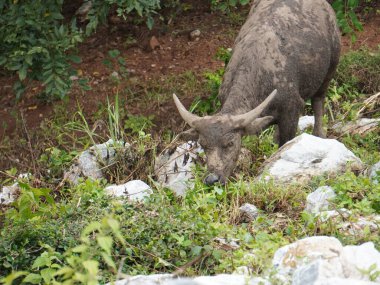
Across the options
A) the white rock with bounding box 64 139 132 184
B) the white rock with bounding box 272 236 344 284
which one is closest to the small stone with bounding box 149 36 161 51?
the white rock with bounding box 64 139 132 184

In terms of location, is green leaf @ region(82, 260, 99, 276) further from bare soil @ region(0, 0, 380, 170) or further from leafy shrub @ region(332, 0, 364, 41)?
leafy shrub @ region(332, 0, 364, 41)

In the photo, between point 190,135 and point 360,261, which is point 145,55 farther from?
point 360,261

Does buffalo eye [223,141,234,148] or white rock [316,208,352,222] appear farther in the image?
buffalo eye [223,141,234,148]

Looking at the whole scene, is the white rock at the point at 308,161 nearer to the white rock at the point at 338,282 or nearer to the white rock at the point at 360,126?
the white rock at the point at 360,126

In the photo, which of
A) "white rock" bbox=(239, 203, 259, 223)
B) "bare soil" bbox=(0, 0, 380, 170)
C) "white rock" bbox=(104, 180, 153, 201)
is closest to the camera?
"white rock" bbox=(239, 203, 259, 223)

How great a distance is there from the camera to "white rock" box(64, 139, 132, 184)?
7.56 meters

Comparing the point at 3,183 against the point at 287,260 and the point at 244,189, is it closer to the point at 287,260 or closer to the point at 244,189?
the point at 244,189

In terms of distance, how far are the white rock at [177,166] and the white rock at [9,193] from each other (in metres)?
1.23

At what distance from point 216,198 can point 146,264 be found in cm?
131

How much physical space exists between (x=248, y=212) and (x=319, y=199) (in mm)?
534

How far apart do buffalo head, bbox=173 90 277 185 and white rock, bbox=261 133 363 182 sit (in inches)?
12.0

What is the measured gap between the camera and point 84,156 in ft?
25.3

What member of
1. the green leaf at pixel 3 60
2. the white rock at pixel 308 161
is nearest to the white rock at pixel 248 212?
the white rock at pixel 308 161

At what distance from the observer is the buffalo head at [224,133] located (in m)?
7.02
